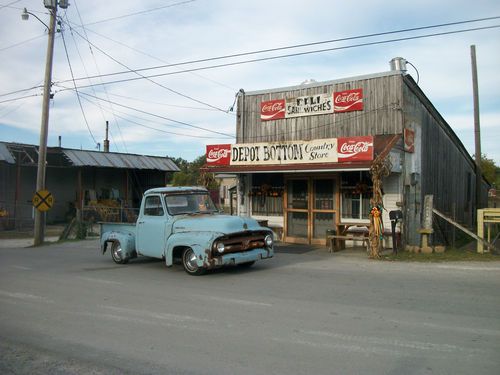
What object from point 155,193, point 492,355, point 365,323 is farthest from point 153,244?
point 492,355

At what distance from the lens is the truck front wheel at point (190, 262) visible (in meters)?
10.2

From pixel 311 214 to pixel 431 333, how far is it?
10417 mm

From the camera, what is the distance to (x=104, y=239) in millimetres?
12898

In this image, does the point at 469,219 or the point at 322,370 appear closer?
the point at 322,370

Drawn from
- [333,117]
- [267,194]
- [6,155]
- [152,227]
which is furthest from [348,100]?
[6,155]

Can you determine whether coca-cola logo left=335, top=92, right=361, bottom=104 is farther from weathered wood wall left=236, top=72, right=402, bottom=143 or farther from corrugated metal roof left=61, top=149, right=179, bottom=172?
corrugated metal roof left=61, top=149, right=179, bottom=172

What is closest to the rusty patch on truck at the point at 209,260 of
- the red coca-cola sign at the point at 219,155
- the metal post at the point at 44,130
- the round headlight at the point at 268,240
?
the round headlight at the point at 268,240

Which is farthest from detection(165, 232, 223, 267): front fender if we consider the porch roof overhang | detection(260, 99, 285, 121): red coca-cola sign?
detection(260, 99, 285, 121): red coca-cola sign

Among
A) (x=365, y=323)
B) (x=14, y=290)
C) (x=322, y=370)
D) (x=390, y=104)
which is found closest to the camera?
(x=322, y=370)

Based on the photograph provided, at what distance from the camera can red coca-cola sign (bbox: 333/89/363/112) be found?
603 inches

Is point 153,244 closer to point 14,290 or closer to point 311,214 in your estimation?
point 14,290

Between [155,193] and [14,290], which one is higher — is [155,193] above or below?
above

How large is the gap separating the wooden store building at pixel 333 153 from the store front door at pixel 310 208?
0.11 feet

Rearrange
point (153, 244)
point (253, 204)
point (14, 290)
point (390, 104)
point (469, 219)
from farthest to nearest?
point (469, 219) < point (253, 204) < point (390, 104) < point (153, 244) < point (14, 290)
